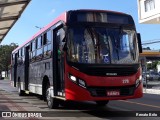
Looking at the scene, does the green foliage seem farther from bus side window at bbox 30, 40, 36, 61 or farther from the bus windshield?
the bus windshield

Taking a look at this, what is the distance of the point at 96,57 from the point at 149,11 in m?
34.4

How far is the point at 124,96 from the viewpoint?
1070 cm

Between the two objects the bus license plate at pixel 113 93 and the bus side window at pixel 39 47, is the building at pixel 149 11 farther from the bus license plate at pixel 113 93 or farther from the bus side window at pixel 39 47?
the bus license plate at pixel 113 93

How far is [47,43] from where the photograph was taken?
43.7ft

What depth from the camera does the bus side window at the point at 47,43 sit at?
1296 cm

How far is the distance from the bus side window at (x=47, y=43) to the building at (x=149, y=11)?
29.3 metres

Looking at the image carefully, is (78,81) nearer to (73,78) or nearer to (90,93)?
(73,78)

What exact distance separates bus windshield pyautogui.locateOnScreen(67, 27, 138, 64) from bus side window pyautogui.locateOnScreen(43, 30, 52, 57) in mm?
2433

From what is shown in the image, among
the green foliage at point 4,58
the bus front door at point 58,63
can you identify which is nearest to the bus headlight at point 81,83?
the bus front door at point 58,63

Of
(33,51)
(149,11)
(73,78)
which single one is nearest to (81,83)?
(73,78)

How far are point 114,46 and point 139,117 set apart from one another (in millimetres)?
2405

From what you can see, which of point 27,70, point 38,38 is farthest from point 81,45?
point 27,70

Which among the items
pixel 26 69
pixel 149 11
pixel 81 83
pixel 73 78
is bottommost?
pixel 81 83

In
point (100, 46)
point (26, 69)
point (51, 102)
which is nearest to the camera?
point (100, 46)
